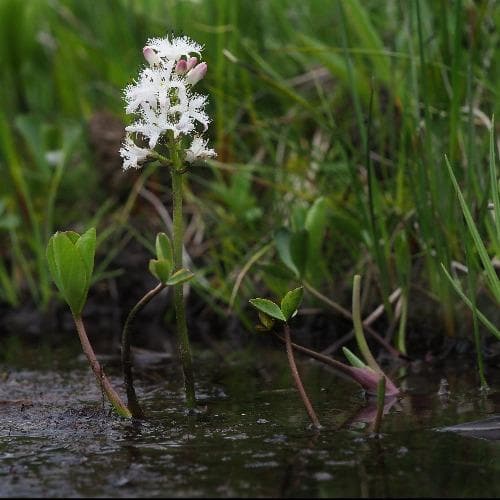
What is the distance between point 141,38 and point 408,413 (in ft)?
8.84

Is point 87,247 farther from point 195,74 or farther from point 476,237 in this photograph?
point 476,237

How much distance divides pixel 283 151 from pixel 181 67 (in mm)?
1901

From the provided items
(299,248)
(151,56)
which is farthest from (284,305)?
(299,248)

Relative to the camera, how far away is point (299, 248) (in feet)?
8.30

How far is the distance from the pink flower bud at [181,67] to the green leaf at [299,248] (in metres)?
0.76

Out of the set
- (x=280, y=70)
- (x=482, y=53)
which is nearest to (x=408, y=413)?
(x=482, y=53)

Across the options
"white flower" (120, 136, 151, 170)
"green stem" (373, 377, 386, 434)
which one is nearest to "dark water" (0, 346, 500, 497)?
"green stem" (373, 377, 386, 434)

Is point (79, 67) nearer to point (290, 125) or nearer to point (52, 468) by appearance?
point (290, 125)

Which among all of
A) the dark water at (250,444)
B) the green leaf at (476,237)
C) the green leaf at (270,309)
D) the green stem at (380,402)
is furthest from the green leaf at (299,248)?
the green stem at (380,402)

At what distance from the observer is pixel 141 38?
424cm

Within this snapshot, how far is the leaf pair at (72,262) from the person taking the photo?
1876 millimetres

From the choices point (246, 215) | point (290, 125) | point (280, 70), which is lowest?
point (246, 215)

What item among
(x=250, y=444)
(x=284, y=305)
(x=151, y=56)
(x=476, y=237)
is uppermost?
(x=151, y=56)

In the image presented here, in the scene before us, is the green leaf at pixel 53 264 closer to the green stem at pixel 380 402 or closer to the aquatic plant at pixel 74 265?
the aquatic plant at pixel 74 265
